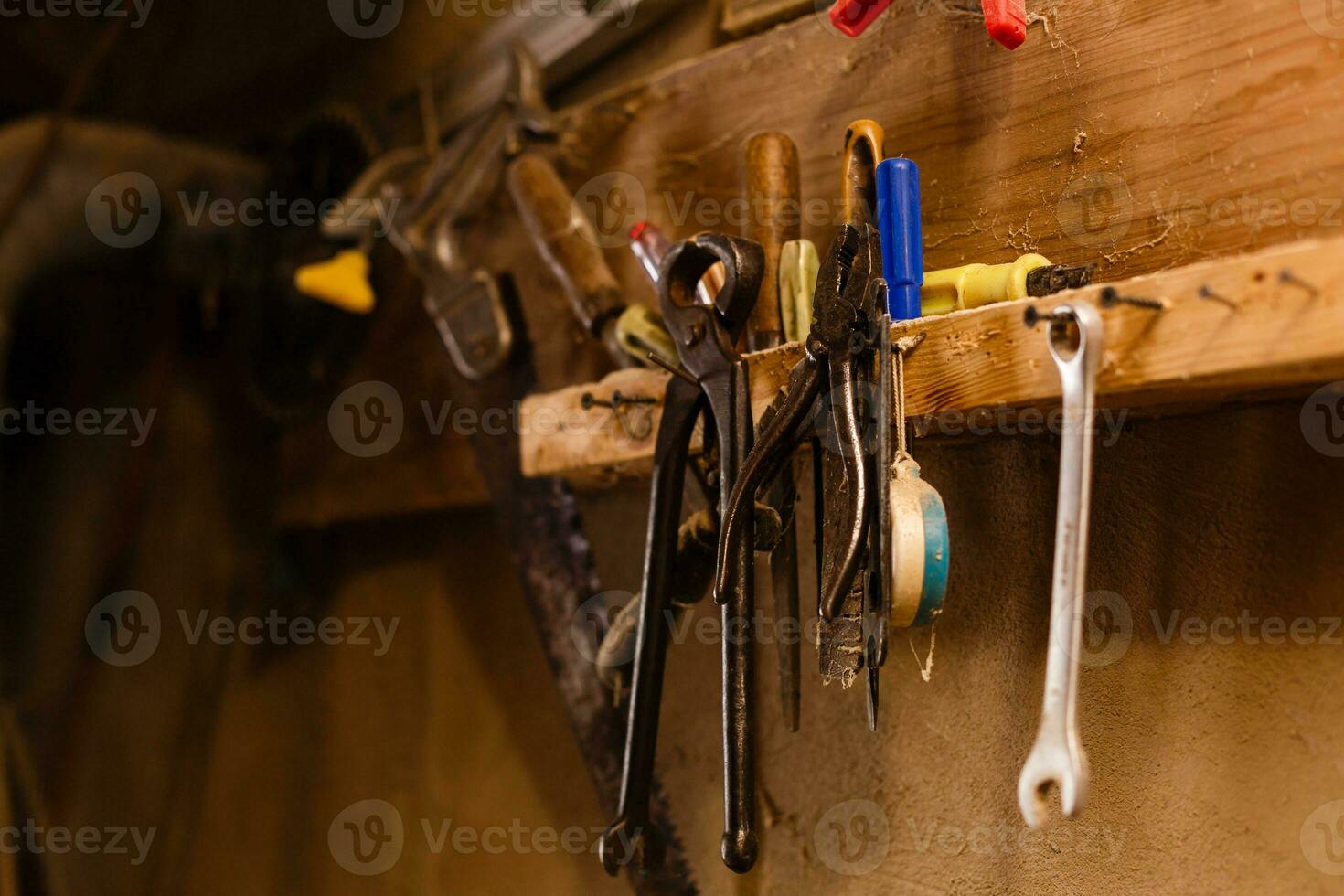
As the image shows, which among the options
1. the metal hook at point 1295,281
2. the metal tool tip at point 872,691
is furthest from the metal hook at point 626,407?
the metal hook at point 1295,281

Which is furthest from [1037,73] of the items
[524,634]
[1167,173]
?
[524,634]

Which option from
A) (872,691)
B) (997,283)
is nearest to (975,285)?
(997,283)

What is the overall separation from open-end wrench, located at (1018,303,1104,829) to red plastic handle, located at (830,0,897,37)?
247 millimetres

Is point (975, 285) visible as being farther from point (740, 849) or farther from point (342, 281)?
point (342, 281)

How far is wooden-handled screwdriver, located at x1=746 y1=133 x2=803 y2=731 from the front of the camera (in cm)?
62

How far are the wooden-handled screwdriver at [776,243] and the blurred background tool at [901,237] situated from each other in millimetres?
106

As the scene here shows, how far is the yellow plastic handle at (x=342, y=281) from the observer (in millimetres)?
1077

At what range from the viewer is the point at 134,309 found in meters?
1.44

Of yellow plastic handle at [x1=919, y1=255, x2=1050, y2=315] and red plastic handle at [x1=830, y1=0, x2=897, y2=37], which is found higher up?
red plastic handle at [x1=830, y1=0, x2=897, y2=37]

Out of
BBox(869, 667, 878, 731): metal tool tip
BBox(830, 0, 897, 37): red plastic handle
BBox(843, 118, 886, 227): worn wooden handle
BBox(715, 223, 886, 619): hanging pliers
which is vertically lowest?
BBox(869, 667, 878, 731): metal tool tip

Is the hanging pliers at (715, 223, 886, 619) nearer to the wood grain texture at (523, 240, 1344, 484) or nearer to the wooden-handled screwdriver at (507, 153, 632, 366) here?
the wood grain texture at (523, 240, 1344, 484)

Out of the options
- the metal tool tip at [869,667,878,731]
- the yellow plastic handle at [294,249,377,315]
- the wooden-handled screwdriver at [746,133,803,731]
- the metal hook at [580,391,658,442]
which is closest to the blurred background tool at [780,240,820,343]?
the wooden-handled screwdriver at [746,133,803,731]

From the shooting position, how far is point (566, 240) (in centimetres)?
85

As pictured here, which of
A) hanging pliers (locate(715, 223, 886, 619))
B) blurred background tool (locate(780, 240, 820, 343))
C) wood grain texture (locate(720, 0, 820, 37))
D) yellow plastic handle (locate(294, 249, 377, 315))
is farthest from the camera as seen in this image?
yellow plastic handle (locate(294, 249, 377, 315))
